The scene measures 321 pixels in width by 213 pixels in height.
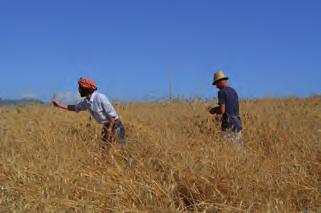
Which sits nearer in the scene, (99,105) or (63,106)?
(99,105)

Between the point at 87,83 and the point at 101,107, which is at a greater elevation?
the point at 87,83

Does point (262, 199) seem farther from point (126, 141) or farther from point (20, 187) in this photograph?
point (20, 187)

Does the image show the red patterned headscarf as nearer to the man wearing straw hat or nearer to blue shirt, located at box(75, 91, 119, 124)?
blue shirt, located at box(75, 91, 119, 124)

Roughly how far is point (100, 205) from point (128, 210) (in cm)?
29

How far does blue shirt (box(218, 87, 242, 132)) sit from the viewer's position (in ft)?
20.4

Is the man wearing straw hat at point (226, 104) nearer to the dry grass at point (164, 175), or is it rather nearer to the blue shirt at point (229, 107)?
the blue shirt at point (229, 107)

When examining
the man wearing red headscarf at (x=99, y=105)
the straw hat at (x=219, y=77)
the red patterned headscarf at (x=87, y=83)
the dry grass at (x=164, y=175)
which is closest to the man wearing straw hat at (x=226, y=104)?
the straw hat at (x=219, y=77)

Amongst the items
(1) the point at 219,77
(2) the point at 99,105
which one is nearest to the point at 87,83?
(2) the point at 99,105

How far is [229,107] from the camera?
6.31 m

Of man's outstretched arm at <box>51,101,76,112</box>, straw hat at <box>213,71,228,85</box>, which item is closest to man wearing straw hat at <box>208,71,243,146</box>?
straw hat at <box>213,71,228,85</box>

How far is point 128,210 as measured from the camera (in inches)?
149

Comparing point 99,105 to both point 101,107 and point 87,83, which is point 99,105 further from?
point 87,83

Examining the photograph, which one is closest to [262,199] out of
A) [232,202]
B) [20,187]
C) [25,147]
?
[232,202]

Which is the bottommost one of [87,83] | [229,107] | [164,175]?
[164,175]
